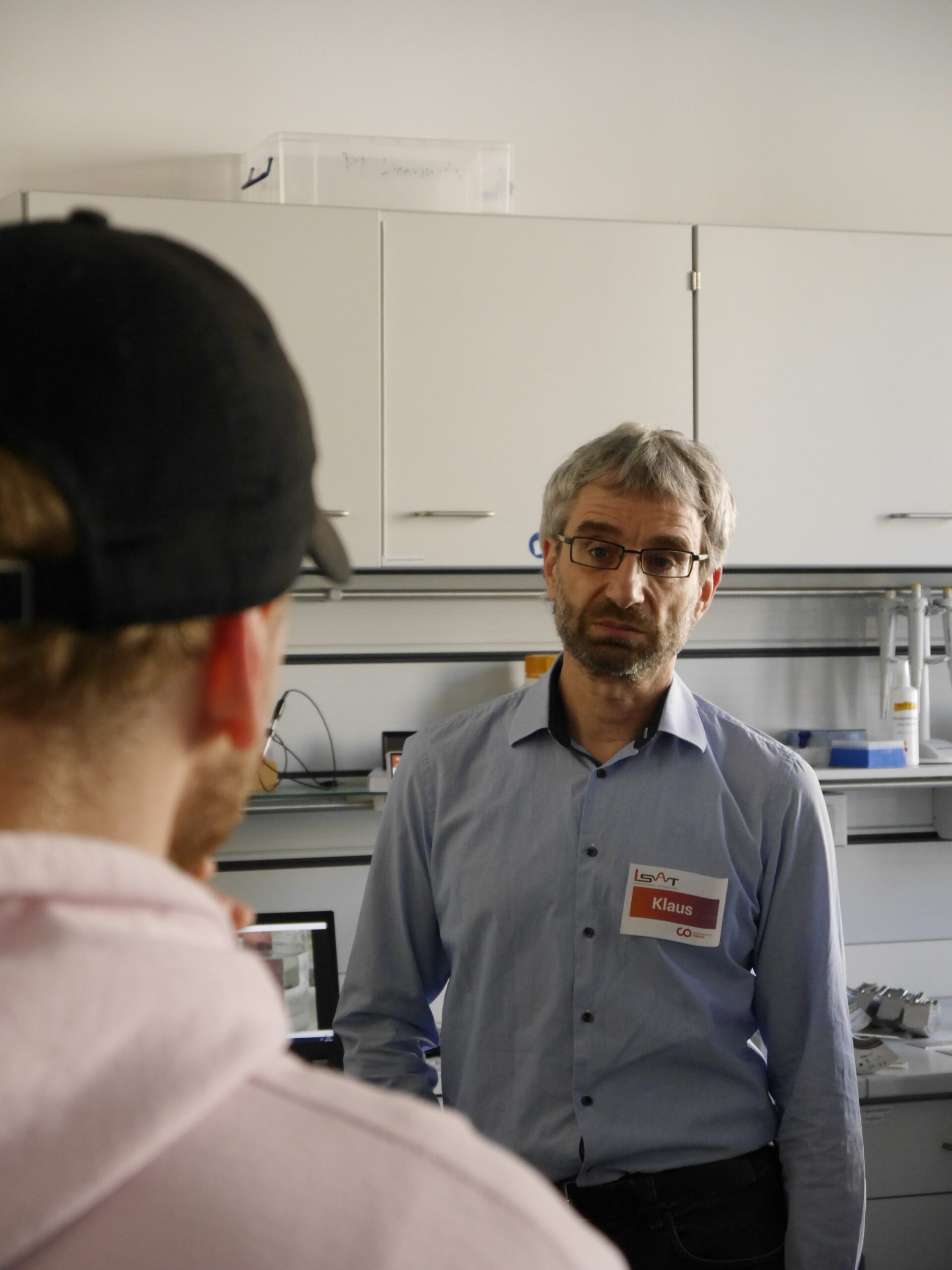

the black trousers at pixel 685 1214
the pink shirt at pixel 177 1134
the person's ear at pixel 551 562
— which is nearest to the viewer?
the pink shirt at pixel 177 1134

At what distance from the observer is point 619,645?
153cm

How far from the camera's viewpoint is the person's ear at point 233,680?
43 cm

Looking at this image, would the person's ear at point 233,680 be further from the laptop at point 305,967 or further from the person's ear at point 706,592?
the laptop at point 305,967

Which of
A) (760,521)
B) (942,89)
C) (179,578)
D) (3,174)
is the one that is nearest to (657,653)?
(760,521)

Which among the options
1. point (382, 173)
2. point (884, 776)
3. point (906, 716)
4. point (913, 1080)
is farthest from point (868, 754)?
point (382, 173)

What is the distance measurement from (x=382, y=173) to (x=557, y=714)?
144 centimetres

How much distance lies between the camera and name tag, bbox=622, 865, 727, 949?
1.41 m

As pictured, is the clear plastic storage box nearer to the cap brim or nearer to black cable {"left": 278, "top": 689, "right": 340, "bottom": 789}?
black cable {"left": 278, "top": 689, "right": 340, "bottom": 789}

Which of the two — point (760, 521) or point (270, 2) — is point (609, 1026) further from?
point (270, 2)

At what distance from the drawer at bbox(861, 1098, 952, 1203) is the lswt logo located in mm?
1209

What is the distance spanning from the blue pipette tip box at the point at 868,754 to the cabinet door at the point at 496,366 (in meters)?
0.85

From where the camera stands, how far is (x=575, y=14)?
2762 millimetres

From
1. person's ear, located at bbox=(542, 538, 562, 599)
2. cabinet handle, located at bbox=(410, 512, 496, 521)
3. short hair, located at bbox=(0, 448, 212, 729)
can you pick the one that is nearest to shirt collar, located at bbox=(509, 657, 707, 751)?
person's ear, located at bbox=(542, 538, 562, 599)

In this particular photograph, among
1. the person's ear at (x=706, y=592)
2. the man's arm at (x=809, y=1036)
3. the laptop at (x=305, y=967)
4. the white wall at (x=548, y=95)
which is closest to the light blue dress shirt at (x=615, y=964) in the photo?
the man's arm at (x=809, y=1036)
